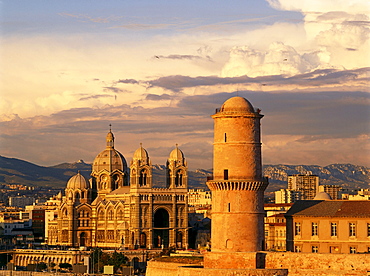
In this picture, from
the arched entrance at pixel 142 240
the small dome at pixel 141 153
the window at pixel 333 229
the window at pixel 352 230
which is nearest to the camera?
the window at pixel 352 230

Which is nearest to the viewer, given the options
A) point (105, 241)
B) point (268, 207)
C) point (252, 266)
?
point (252, 266)

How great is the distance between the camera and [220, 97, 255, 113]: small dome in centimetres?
7306

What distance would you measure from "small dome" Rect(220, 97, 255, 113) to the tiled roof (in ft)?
60.4

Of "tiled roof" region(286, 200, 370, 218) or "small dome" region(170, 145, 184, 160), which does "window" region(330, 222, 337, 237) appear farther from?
"small dome" region(170, 145, 184, 160)

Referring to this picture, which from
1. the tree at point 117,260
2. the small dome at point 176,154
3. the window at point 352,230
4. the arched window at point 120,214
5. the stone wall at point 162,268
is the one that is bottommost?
the stone wall at point 162,268

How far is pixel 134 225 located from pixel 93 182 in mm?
22793

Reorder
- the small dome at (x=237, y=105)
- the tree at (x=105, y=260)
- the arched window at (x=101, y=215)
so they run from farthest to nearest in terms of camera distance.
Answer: the arched window at (x=101, y=215) < the tree at (x=105, y=260) < the small dome at (x=237, y=105)

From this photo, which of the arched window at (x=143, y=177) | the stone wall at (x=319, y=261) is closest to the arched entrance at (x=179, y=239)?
the arched window at (x=143, y=177)

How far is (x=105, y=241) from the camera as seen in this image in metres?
169

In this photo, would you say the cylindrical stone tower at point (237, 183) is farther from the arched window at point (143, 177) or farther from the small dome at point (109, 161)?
the small dome at point (109, 161)

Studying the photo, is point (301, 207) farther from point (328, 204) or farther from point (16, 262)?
point (16, 262)

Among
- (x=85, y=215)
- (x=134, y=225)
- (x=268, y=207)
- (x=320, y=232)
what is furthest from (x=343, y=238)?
(x=268, y=207)

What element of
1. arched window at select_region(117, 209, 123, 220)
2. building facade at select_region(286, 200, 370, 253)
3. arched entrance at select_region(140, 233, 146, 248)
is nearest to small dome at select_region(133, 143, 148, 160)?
arched window at select_region(117, 209, 123, 220)

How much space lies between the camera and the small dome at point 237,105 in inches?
2876
